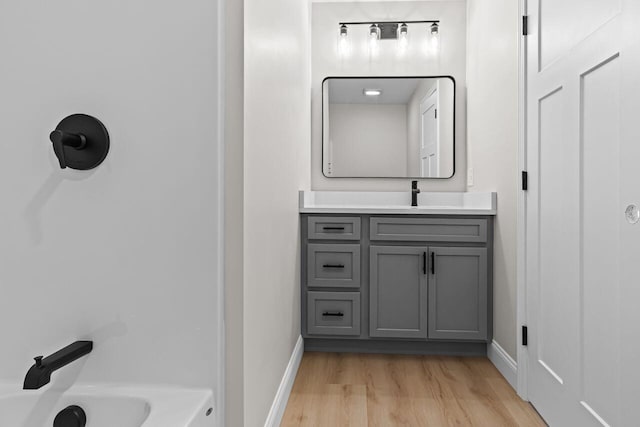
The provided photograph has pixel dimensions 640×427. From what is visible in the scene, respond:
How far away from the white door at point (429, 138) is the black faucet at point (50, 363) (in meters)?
2.58

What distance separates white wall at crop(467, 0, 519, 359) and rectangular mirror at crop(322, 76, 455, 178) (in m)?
0.26

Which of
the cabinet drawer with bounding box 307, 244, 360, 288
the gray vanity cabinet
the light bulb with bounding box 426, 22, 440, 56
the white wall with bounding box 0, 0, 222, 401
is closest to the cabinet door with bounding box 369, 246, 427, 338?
the gray vanity cabinet

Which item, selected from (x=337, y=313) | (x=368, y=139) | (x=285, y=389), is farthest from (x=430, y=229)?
(x=285, y=389)

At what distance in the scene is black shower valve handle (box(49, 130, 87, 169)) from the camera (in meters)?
0.73

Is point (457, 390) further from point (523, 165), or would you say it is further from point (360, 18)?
point (360, 18)

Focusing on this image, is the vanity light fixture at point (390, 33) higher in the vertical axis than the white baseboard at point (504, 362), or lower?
higher

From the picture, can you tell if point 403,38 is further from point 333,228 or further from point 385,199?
point 333,228

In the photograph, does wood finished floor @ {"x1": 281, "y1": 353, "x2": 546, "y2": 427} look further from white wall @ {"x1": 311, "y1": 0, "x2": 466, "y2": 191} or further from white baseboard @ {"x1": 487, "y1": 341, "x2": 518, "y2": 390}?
white wall @ {"x1": 311, "y1": 0, "x2": 466, "y2": 191}

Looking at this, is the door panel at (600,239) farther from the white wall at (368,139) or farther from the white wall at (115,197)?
the white wall at (368,139)

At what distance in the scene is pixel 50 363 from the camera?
0.72 metres

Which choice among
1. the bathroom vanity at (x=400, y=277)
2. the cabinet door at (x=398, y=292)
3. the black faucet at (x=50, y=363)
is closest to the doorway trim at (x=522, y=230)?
the bathroom vanity at (x=400, y=277)

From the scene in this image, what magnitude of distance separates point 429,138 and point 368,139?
0.44 metres

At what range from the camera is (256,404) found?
123 centimetres

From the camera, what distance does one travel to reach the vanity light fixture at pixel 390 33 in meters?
3.07
